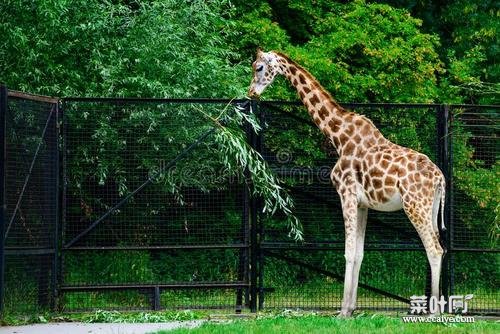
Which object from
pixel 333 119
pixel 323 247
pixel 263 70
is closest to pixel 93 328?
pixel 323 247

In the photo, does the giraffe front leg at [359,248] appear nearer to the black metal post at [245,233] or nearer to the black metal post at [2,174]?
the black metal post at [245,233]

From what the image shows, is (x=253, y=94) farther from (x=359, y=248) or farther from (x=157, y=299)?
(x=157, y=299)

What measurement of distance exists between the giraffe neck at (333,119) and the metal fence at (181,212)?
259 millimetres

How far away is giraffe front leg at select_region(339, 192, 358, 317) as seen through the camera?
10.9 m

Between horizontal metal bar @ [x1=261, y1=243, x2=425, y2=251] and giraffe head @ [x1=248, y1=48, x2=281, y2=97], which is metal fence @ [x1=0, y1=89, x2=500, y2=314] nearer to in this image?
horizontal metal bar @ [x1=261, y1=243, x2=425, y2=251]

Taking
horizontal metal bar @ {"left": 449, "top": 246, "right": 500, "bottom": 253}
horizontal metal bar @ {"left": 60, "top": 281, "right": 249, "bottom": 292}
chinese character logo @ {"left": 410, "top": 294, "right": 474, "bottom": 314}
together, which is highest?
horizontal metal bar @ {"left": 449, "top": 246, "right": 500, "bottom": 253}

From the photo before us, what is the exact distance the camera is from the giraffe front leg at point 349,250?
10.9 metres

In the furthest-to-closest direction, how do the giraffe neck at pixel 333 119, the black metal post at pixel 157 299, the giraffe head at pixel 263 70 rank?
the giraffe head at pixel 263 70 < the black metal post at pixel 157 299 < the giraffe neck at pixel 333 119

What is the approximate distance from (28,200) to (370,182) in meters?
3.34

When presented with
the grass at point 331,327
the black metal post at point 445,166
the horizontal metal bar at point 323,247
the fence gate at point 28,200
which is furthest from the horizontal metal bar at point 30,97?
the black metal post at point 445,166

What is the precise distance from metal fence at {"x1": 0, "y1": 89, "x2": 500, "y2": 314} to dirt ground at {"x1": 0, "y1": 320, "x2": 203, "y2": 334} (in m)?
0.46

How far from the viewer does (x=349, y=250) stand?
1092 cm

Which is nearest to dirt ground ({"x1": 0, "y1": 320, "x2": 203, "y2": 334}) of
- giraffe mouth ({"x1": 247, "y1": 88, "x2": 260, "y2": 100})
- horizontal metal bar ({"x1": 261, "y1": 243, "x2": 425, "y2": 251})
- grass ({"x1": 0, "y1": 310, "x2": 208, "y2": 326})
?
grass ({"x1": 0, "y1": 310, "x2": 208, "y2": 326})

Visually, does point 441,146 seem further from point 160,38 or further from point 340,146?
point 160,38
